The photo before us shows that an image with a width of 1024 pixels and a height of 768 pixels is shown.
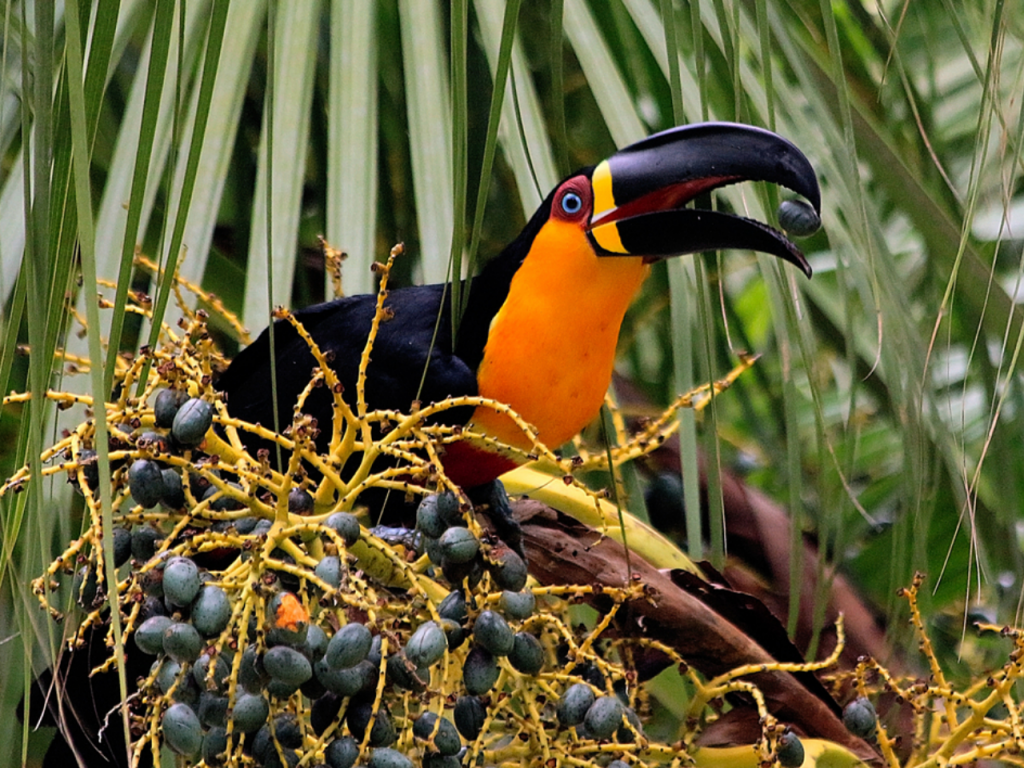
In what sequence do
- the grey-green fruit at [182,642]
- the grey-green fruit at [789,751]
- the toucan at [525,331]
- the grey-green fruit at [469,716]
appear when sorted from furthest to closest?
the toucan at [525,331] → the grey-green fruit at [789,751] → the grey-green fruit at [469,716] → the grey-green fruit at [182,642]

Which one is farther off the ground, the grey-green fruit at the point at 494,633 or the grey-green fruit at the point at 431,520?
the grey-green fruit at the point at 431,520

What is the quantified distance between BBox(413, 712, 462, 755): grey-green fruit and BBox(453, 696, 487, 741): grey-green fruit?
0.02 meters

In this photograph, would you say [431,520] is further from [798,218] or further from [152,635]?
[798,218]

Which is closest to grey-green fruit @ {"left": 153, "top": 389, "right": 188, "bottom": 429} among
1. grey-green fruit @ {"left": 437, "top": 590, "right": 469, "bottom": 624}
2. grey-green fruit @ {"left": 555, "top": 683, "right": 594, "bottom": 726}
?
grey-green fruit @ {"left": 437, "top": 590, "right": 469, "bottom": 624}

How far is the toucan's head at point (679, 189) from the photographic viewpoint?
39.8 inches

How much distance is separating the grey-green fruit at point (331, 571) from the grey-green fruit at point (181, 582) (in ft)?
0.24

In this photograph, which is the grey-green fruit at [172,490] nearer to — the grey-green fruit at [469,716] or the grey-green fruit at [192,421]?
the grey-green fruit at [192,421]

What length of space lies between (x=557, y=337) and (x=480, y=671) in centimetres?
51

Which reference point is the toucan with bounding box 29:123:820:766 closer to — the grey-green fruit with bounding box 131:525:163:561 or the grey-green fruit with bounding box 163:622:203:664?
the grey-green fruit with bounding box 131:525:163:561

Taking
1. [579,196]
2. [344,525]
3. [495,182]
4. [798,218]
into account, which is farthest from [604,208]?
[344,525]

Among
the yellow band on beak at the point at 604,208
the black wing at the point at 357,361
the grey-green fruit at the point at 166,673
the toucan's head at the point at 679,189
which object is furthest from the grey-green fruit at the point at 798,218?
the grey-green fruit at the point at 166,673

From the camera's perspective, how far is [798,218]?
985mm

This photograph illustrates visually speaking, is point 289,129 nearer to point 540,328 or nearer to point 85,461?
point 540,328

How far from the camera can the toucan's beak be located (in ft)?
3.31
